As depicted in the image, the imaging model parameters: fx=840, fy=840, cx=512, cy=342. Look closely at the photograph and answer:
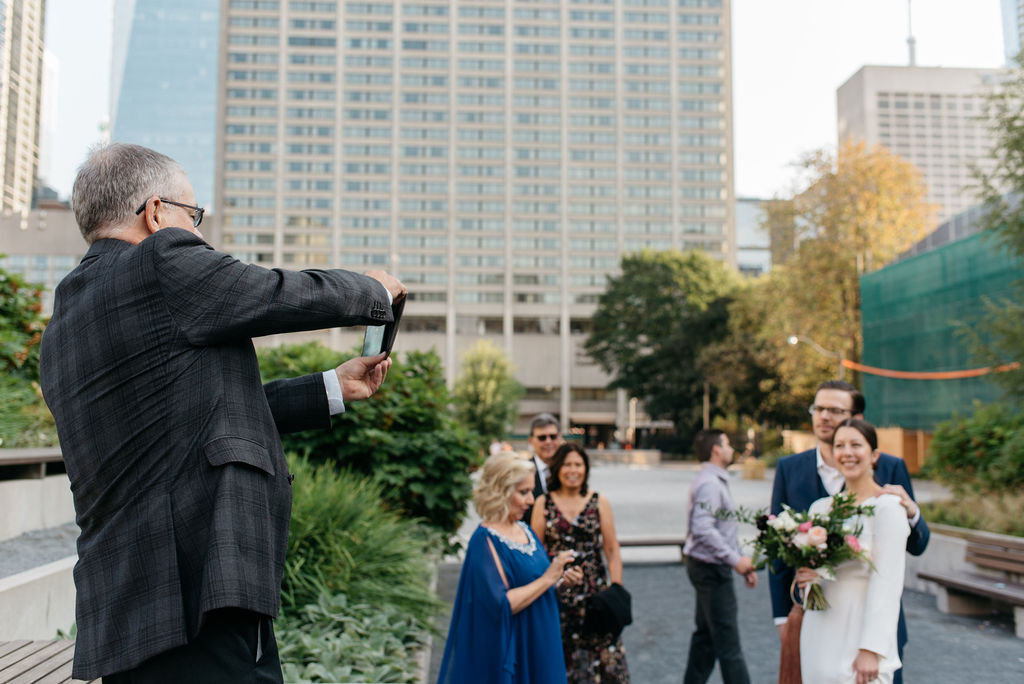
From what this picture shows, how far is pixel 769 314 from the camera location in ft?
115

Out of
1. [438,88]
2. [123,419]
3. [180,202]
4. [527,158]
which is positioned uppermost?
[438,88]

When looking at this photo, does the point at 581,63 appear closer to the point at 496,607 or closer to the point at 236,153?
the point at 236,153

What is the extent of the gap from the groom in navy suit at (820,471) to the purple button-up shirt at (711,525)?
888mm

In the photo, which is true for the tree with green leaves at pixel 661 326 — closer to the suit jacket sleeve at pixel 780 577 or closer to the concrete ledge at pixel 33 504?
the concrete ledge at pixel 33 504

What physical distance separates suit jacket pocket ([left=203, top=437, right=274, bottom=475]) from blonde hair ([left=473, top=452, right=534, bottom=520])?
2510 millimetres

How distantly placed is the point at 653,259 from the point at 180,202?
64.4m

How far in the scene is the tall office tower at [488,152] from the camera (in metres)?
88.8

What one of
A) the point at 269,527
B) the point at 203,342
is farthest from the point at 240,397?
the point at 269,527

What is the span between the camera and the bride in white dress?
11.0 feet

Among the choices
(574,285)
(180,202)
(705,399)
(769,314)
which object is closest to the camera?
(180,202)

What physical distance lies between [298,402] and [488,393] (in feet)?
169

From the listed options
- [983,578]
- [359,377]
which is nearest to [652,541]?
[983,578]

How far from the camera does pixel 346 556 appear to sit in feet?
18.7

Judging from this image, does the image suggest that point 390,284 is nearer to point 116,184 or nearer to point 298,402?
point 298,402
